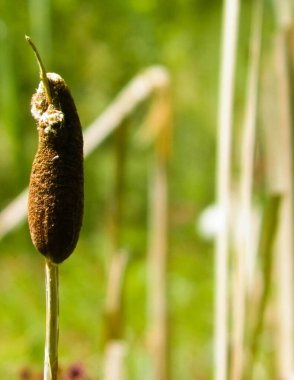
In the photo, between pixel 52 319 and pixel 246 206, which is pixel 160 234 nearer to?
pixel 246 206

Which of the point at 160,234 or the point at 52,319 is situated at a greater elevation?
the point at 160,234

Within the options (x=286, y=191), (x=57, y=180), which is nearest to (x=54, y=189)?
(x=57, y=180)

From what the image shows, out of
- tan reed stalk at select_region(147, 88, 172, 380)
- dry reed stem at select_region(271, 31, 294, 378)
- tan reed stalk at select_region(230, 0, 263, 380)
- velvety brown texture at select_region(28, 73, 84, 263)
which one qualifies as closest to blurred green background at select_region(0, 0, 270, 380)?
tan reed stalk at select_region(147, 88, 172, 380)

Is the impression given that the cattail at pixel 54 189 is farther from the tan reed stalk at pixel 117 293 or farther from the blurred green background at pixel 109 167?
the blurred green background at pixel 109 167

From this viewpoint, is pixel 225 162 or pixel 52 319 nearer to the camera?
pixel 52 319

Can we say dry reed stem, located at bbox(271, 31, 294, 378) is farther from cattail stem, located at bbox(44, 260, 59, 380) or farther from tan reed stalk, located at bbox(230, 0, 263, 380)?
cattail stem, located at bbox(44, 260, 59, 380)
